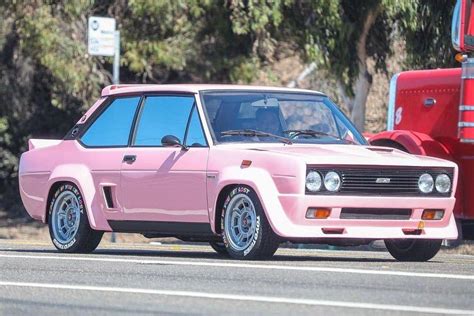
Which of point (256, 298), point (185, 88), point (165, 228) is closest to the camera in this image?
point (256, 298)

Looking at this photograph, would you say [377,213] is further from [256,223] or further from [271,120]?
[271,120]

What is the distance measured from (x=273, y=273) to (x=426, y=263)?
6.79 feet

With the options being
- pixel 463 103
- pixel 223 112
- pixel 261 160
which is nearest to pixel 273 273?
pixel 261 160

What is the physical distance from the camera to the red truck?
13359 millimetres

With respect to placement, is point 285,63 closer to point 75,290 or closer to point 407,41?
point 407,41

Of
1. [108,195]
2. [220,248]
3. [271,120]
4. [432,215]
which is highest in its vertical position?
[271,120]

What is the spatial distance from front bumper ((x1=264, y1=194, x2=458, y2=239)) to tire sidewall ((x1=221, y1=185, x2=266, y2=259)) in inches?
6.0

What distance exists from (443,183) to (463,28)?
6.99 feet

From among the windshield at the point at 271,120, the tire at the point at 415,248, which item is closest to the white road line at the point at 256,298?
the windshield at the point at 271,120

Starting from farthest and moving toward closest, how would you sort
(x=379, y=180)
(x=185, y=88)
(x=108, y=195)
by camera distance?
(x=108, y=195), (x=185, y=88), (x=379, y=180)

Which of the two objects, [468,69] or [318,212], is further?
[468,69]

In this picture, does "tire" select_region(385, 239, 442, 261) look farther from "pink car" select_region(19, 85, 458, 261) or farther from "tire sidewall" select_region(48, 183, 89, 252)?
"tire sidewall" select_region(48, 183, 89, 252)

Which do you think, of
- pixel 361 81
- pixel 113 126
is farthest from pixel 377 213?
pixel 361 81

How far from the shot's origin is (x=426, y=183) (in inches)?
Result: 459
